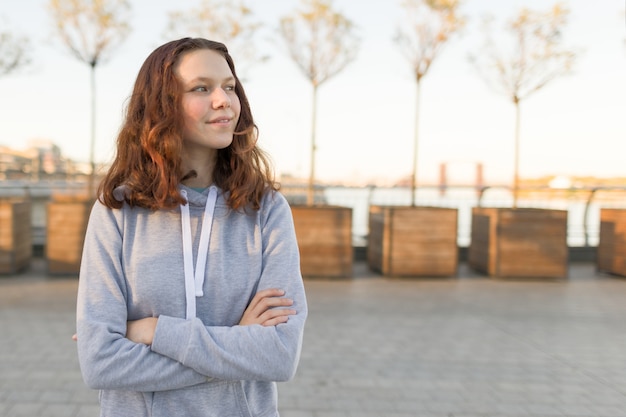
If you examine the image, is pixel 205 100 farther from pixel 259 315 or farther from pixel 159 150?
pixel 259 315

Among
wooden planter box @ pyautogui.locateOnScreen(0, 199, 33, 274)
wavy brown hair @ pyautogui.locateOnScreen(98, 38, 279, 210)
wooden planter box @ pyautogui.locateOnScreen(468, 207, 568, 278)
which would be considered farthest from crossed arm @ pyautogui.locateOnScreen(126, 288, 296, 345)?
wooden planter box @ pyautogui.locateOnScreen(468, 207, 568, 278)

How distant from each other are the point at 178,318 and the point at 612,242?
341 inches

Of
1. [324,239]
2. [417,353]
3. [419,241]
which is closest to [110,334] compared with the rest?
[417,353]

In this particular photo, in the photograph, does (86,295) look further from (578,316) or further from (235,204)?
(578,316)

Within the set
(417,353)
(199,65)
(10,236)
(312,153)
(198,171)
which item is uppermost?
(312,153)

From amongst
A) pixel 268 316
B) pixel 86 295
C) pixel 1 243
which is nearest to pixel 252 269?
pixel 268 316

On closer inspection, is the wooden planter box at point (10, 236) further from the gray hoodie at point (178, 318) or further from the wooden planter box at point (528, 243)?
the gray hoodie at point (178, 318)

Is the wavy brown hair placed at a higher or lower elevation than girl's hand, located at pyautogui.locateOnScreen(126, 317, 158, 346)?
higher

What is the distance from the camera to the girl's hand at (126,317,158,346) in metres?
1.42

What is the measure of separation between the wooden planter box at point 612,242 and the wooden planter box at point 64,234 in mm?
6984

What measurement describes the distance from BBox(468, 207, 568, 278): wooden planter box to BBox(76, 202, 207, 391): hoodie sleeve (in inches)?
283

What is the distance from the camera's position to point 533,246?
8.17 m

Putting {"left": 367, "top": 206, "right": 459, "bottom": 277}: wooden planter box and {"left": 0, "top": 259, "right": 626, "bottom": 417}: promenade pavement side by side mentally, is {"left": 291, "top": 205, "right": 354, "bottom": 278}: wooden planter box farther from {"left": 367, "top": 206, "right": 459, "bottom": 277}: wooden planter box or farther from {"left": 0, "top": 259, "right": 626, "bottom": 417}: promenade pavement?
{"left": 367, "top": 206, "right": 459, "bottom": 277}: wooden planter box

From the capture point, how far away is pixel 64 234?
7.60 m
